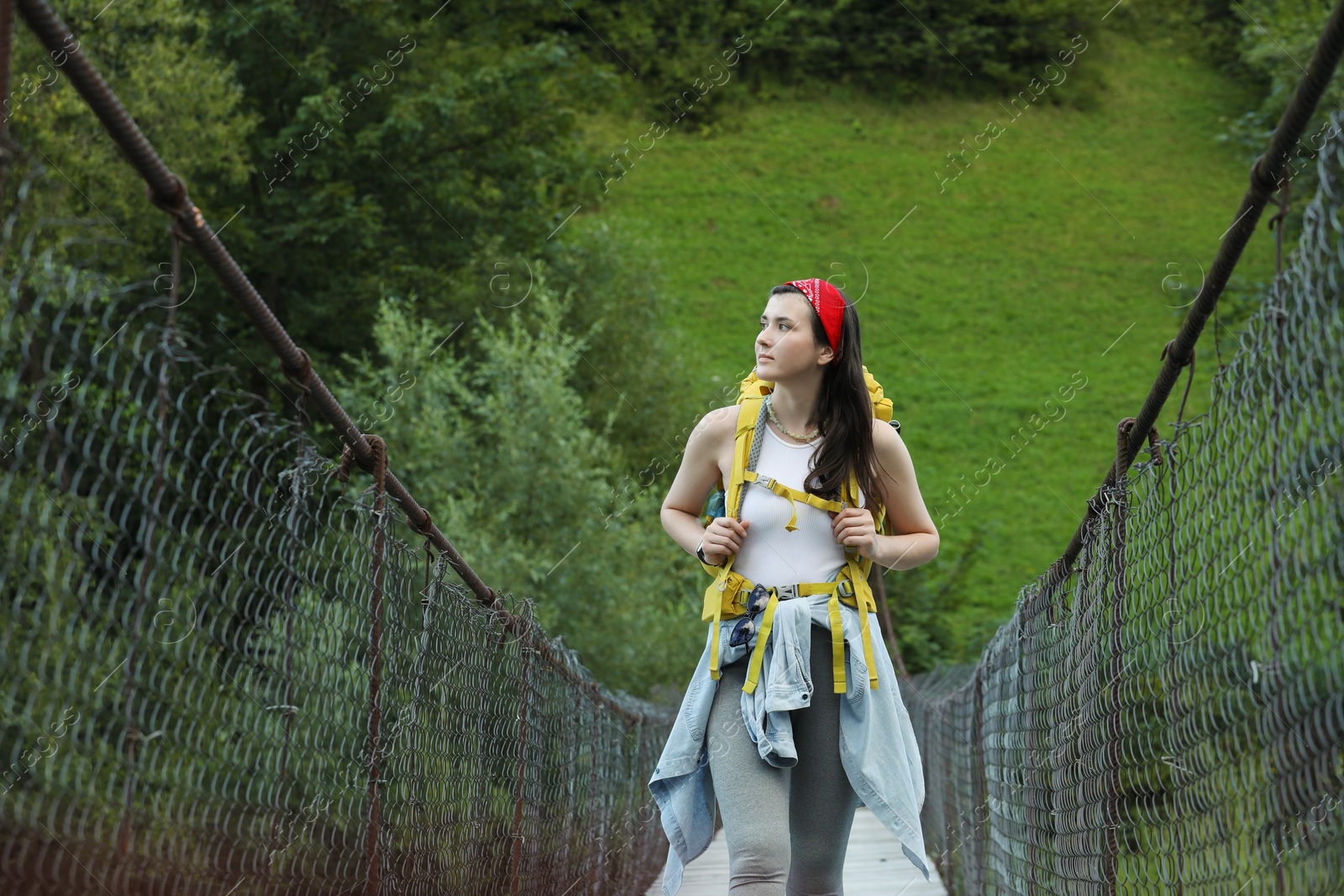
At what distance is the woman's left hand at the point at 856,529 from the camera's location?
92.9 inches

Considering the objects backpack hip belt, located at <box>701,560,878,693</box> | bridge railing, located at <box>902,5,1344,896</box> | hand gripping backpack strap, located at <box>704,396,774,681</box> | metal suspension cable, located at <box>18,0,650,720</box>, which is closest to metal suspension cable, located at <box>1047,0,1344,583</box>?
bridge railing, located at <box>902,5,1344,896</box>

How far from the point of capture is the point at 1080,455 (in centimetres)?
2848

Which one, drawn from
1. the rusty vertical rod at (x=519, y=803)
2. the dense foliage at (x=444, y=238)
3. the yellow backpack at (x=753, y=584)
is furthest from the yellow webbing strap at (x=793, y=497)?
the dense foliage at (x=444, y=238)

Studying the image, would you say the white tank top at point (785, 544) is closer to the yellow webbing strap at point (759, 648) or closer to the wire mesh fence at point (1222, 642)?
the yellow webbing strap at point (759, 648)

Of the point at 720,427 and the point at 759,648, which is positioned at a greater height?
the point at 720,427

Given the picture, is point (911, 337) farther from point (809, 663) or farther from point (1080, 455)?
point (809, 663)

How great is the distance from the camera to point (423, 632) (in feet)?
8.41

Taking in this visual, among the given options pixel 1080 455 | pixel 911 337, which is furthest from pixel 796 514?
pixel 911 337

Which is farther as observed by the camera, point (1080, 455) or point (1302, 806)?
point (1080, 455)

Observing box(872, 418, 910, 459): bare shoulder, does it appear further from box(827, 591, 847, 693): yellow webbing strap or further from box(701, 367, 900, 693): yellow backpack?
box(827, 591, 847, 693): yellow webbing strap

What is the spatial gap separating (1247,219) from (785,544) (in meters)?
1.00

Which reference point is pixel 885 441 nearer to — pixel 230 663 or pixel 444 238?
pixel 230 663

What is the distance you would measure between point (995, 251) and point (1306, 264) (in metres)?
36.7

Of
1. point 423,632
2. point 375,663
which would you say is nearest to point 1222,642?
point 375,663
